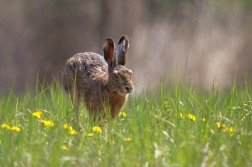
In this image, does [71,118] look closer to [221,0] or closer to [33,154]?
[33,154]

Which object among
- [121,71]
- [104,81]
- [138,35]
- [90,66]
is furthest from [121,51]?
[138,35]

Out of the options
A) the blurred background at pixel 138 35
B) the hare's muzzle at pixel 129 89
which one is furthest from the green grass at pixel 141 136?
the blurred background at pixel 138 35

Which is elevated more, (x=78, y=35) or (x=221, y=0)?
(x=221, y=0)

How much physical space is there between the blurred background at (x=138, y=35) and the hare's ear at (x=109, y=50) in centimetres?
737

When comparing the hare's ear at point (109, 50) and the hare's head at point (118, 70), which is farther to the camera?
the hare's ear at point (109, 50)

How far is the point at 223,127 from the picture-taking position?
6.18 meters

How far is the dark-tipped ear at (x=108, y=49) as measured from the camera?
8.07m

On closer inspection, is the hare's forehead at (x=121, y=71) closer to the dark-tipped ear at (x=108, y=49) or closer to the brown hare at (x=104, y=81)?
the brown hare at (x=104, y=81)

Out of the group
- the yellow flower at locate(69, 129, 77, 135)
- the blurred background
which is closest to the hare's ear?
the yellow flower at locate(69, 129, 77, 135)

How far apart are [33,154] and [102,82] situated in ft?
9.73

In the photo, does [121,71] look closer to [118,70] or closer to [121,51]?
[118,70]

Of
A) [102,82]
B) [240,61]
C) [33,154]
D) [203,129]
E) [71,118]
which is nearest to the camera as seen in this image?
[33,154]

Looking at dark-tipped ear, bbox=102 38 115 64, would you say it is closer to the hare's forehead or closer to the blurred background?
the hare's forehead

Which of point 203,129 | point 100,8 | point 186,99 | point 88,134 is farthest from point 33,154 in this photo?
point 100,8
